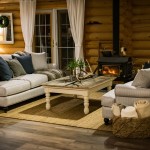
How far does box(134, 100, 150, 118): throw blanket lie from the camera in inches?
160

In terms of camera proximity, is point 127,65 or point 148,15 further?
point 148,15

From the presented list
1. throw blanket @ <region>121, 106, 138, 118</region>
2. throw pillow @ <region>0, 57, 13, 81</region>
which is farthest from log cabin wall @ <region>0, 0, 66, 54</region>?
throw blanket @ <region>121, 106, 138, 118</region>

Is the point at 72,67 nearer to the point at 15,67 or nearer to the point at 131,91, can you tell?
the point at 15,67

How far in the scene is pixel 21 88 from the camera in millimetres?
5766

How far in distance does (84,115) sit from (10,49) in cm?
477

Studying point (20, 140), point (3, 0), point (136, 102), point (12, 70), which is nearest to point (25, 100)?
point (12, 70)

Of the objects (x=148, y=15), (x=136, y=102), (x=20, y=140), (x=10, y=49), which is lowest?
(x=20, y=140)

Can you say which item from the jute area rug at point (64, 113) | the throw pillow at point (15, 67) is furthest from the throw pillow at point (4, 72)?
the jute area rug at point (64, 113)

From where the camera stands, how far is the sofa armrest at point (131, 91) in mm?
4277

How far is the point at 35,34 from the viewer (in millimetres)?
9055

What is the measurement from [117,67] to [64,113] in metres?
2.19

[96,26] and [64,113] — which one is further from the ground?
[96,26]

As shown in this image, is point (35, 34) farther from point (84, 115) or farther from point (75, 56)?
point (84, 115)

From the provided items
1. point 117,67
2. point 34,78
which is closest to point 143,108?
point 34,78
